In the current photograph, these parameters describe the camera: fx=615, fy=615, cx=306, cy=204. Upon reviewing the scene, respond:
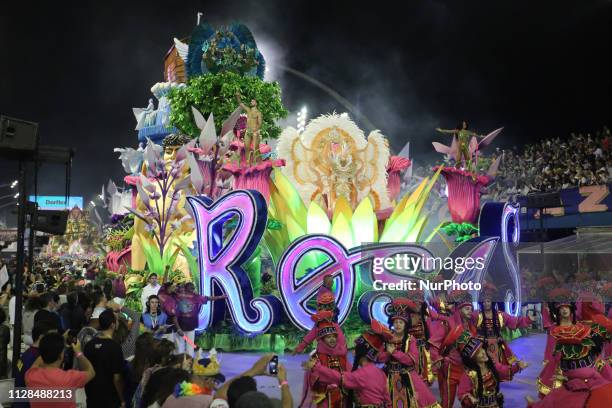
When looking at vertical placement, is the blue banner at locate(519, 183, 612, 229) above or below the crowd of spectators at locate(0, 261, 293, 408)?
above

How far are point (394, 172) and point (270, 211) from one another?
6.38 meters

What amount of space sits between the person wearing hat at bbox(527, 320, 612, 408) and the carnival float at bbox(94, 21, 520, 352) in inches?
186

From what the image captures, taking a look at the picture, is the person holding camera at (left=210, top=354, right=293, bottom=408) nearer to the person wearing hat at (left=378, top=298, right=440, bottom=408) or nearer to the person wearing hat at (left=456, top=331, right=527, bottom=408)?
the person wearing hat at (left=378, top=298, right=440, bottom=408)

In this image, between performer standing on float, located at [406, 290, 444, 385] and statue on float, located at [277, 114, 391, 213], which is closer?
performer standing on float, located at [406, 290, 444, 385]

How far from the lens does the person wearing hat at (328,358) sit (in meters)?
6.71

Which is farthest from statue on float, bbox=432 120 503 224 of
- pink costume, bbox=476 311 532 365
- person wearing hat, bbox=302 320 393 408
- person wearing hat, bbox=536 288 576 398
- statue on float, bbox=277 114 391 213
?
person wearing hat, bbox=302 320 393 408

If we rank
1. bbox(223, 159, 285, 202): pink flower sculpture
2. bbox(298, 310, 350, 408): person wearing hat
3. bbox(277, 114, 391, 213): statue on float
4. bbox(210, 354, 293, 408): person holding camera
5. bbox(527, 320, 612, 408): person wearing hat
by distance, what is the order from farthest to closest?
bbox(277, 114, 391, 213): statue on float, bbox(223, 159, 285, 202): pink flower sculpture, bbox(298, 310, 350, 408): person wearing hat, bbox(527, 320, 612, 408): person wearing hat, bbox(210, 354, 293, 408): person holding camera

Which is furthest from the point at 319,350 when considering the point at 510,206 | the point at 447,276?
the point at 510,206

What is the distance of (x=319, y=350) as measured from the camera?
22.6 ft

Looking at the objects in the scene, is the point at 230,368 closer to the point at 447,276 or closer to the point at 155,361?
the point at 447,276

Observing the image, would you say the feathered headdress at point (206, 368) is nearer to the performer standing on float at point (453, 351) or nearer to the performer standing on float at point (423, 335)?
the performer standing on float at point (453, 351)

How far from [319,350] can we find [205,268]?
6421mm

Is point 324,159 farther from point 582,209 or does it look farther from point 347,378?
point 347,378

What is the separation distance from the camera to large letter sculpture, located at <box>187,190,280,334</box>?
12820 mm
